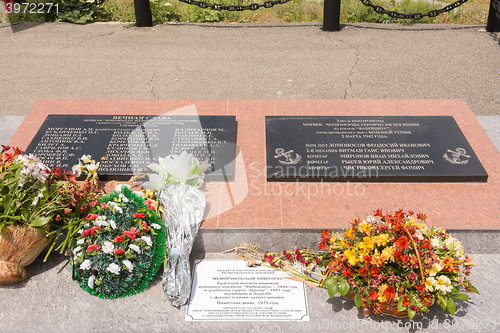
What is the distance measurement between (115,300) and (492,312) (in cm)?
247

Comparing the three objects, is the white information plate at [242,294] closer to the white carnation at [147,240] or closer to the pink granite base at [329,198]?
the pink granite base at [329,198]

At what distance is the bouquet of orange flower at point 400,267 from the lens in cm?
223

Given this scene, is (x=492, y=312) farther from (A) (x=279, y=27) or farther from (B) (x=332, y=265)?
(A) (x=279, y=27)

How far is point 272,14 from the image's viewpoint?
7809 millimetres

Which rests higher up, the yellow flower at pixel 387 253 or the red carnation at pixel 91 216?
the red carnation at pixel 91 216

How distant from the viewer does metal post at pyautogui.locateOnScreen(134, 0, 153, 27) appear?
6.82m

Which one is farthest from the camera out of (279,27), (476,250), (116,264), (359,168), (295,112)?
(279,27)

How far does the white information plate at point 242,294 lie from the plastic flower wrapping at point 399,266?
1.05ft

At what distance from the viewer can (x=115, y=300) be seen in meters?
2.66

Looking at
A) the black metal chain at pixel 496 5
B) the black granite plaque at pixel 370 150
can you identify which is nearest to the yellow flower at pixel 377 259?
the black granite plaque at pixel 370 150

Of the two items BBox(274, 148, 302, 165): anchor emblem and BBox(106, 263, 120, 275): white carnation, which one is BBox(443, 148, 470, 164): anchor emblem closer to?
BBox(274, 148, 302, 165): anchor emblem

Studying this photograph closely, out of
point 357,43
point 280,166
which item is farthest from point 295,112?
point 357,43

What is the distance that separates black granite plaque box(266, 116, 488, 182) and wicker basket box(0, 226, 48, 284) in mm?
1724

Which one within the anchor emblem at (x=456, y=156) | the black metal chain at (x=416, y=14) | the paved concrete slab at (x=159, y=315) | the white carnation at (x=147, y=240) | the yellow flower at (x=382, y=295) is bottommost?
the paved concrete slab at (x=159, y=315)
